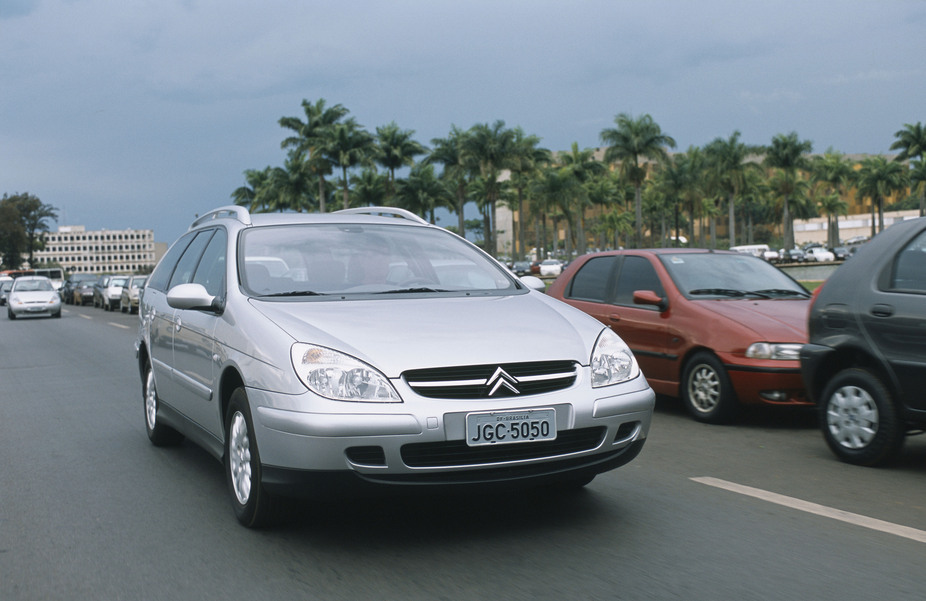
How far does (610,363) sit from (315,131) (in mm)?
62718

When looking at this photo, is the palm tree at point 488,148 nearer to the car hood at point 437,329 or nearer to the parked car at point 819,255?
the parked car at point 819,255

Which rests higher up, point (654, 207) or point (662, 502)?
point (654, 207)

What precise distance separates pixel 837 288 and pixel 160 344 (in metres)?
4.47

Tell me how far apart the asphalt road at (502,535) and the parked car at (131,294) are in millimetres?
28187

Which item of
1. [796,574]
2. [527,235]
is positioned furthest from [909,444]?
[527,235]

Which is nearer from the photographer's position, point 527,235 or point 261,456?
point 261,456

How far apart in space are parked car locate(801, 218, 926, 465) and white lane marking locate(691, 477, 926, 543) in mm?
1054

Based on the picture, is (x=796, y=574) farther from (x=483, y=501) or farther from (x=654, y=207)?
(x=654, y=207)

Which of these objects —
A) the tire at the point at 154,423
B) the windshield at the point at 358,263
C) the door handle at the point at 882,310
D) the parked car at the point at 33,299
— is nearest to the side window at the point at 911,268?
the door handle at the point at 882,310

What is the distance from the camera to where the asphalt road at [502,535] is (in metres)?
3.60

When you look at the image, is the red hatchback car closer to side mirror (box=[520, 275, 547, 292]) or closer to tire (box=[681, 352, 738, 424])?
tire (box=[681, 352, 738, 424])

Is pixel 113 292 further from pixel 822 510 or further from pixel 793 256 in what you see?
pixel 793 256

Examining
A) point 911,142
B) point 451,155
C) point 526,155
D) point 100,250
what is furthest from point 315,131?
point 100,250

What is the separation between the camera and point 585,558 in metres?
3.88
